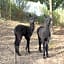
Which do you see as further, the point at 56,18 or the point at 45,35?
the point at 56,18

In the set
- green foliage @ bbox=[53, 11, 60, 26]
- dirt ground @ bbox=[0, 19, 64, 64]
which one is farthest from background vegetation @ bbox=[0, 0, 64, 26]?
dirt ground @ bbox=[0, 19, 64, 64]

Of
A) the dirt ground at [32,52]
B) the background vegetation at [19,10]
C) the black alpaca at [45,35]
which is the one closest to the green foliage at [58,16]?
the background vegetation at [19,10]

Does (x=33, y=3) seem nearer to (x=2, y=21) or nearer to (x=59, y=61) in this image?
(x=2, y=21)

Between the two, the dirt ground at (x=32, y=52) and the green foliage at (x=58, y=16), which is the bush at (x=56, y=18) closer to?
the green foliage at (x=58, y=16)

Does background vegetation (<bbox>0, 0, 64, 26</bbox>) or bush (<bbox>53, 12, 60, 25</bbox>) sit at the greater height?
background vegetation (<bbox>0, 0, 64, 26</bbox>)

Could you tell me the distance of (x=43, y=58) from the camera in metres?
9.73

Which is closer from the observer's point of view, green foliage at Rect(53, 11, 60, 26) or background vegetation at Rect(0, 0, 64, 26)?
background vegetation at Rect(0, 0, 64, 26)

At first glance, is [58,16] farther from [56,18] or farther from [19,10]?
[19,10]

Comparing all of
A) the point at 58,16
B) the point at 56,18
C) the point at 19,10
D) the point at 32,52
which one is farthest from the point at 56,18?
the point at 32,52

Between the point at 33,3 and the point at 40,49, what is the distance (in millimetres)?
7488

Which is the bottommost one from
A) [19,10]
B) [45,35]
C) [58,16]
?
[58,16]

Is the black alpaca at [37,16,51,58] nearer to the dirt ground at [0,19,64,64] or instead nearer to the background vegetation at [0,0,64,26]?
the dirt ground at [0,19,64,64]

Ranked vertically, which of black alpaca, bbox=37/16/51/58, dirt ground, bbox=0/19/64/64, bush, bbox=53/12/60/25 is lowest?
bush, bbox=53/12/60/25

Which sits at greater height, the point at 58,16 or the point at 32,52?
the point at 32,52
